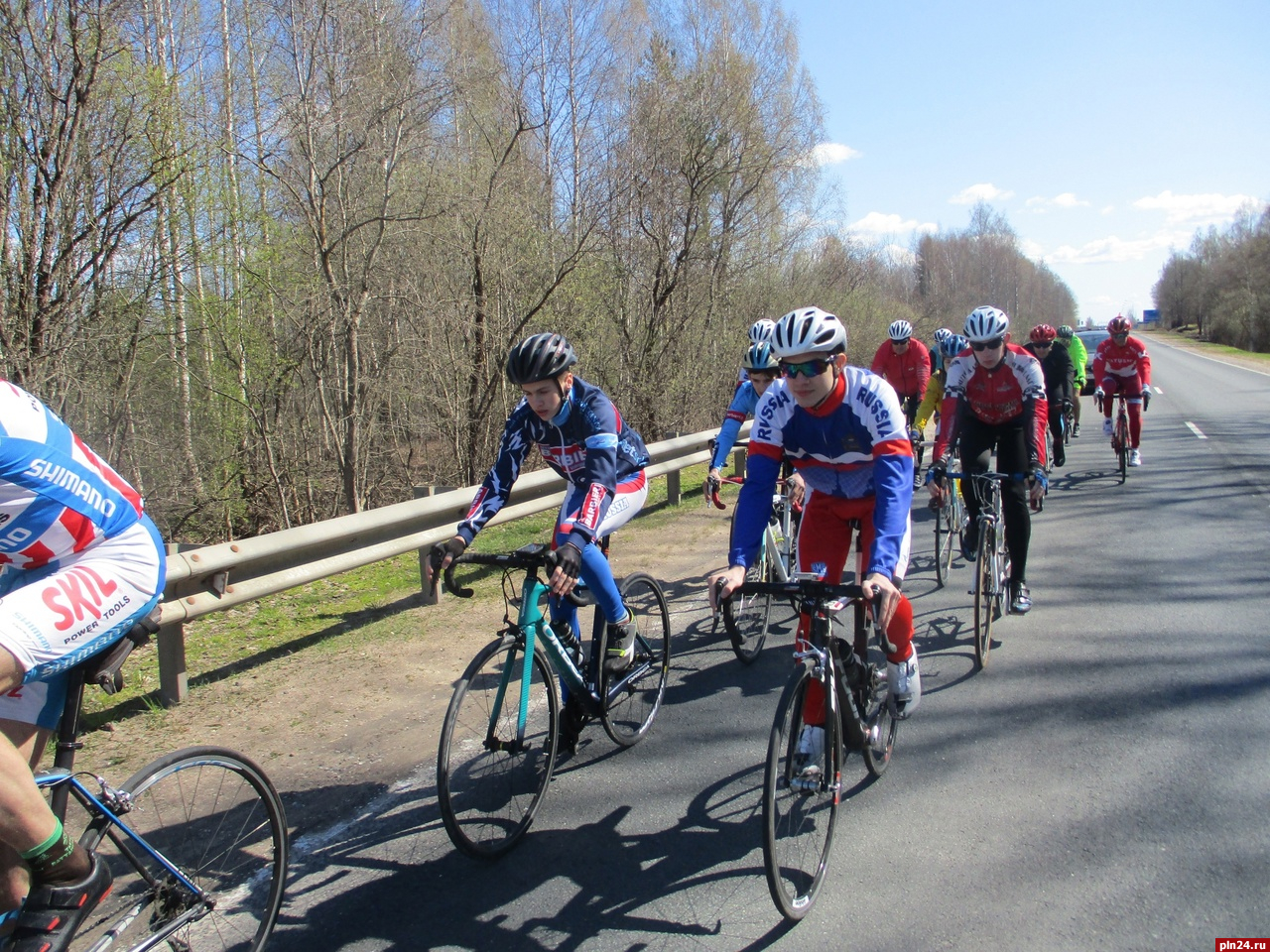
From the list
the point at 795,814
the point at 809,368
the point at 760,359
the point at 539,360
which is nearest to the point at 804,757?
the point at 795,814

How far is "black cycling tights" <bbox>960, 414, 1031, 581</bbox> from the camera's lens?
241 inches

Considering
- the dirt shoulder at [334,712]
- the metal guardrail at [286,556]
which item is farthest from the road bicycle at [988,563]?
the metal guardrail at [286,556]

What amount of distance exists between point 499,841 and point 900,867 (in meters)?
1.53

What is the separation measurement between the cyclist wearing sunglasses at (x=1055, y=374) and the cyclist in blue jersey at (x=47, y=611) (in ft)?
42.5

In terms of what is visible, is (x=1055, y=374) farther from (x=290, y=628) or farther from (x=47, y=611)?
(x=47, y=611)

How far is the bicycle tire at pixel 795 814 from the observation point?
2848mm

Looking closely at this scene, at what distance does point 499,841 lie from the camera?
3451 millimetres

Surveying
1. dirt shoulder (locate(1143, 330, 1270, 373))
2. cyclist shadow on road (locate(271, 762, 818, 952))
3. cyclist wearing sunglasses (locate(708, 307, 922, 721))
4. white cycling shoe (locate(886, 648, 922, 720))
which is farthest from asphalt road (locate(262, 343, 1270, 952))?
dirt shoulder (locate(1143, 330, 1270, 373))

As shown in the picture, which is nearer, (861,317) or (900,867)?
(900,867)

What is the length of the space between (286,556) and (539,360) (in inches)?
101

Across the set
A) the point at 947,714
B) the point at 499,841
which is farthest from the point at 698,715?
the point at 499,841

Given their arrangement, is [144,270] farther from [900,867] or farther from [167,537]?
[900,867]

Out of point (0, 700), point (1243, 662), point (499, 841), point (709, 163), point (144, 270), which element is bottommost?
point (1243, 662)

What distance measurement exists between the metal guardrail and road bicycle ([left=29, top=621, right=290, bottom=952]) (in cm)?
154
